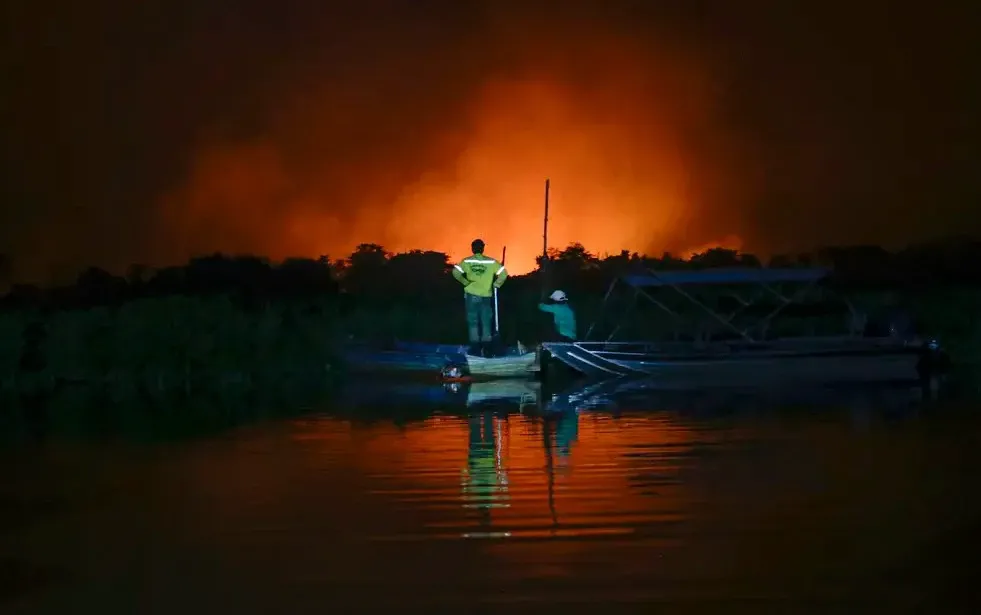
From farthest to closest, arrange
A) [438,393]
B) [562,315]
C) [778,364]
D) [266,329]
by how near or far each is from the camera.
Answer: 1. [266,329]
2. [562,315]
3. [778,364]
4. [438,393]

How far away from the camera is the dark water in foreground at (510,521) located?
4.59 meters

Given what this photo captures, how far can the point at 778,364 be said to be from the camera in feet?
51.0

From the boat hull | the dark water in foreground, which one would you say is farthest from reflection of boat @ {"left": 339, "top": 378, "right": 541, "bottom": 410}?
the dark water in foreground

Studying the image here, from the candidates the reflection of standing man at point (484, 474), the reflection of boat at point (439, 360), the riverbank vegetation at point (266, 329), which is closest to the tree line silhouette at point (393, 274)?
the riverbank vegetation at point (266, 329)

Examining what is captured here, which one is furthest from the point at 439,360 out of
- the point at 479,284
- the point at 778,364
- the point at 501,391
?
the point at 778,364

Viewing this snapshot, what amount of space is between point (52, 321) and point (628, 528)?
666 inches

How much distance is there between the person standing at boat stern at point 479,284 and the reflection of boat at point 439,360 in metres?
0.28

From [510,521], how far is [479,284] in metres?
10.1

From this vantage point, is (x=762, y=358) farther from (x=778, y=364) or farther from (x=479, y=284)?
(x=479, y=284)

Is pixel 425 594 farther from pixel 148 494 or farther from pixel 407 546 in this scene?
pixel 148 494

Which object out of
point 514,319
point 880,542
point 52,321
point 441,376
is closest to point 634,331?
point 514,319

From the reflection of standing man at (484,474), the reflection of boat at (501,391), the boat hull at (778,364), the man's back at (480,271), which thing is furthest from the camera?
the man's back at (480,271)

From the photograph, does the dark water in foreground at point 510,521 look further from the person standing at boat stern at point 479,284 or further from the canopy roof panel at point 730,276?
the canopy roof panel at point 730,276

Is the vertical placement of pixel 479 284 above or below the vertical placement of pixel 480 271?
below
